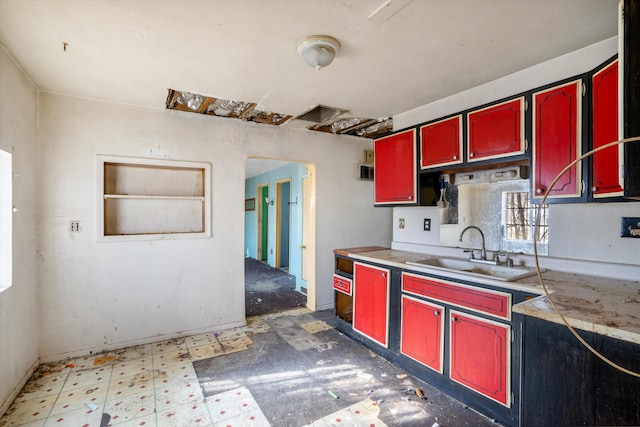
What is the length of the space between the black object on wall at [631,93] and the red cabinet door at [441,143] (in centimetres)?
140

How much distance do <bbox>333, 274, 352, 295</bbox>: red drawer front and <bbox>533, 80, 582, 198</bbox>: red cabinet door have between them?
1.96m

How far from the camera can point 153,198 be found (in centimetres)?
323

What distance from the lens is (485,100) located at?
264cm

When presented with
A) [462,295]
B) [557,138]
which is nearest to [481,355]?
[462,295]

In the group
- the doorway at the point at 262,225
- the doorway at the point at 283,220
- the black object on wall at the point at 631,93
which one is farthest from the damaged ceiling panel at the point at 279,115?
the doorway at the point at 262,225

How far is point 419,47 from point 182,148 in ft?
8.36

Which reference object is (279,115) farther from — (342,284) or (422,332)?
(422,332)

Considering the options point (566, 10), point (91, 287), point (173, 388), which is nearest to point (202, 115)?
point (91, 287)

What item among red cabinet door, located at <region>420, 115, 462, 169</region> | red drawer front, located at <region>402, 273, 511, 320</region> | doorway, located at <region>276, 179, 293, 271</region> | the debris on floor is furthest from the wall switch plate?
doorway, located at <region>276, 179, 293, 271</region>

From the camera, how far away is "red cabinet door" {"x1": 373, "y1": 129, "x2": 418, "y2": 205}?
3.01m

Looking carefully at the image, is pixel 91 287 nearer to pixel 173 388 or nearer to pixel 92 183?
pixel 92 183

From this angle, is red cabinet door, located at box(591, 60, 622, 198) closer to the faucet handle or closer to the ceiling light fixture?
the faucet handle

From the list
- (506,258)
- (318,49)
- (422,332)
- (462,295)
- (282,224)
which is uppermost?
(318,49)

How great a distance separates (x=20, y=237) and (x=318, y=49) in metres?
2.69
